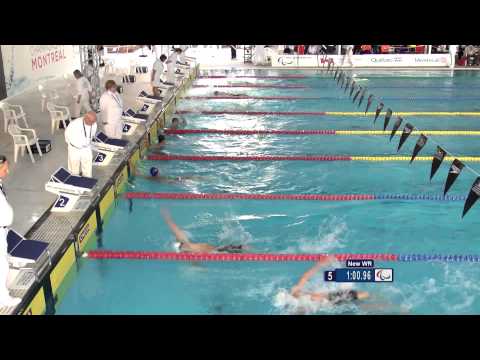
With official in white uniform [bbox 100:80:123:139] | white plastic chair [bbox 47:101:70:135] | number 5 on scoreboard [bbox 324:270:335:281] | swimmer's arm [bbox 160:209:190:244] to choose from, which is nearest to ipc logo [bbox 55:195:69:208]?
swimmer's arm [bbox 160:209:190:244]

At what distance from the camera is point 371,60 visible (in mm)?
20281

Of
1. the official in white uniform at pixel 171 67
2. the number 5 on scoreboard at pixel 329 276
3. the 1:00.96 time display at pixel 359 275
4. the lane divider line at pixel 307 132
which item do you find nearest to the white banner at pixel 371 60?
the official in white uniform at pixel 171 67

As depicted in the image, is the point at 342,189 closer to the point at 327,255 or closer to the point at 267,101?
the point at 327,255

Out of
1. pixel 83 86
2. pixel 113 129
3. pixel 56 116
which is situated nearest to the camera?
pixel 113 129

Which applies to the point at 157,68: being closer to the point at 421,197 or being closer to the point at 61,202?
the point at 61,202

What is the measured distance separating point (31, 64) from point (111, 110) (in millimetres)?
6616

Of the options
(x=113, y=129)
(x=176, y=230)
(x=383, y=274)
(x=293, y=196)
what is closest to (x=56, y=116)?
(x=113, y=129)

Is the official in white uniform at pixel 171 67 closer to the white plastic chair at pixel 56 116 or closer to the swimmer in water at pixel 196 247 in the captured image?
the white plastic chair at pixel 56 116

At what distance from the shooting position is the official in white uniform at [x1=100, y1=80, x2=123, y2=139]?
26.2ft

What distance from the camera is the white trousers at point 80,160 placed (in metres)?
6.35

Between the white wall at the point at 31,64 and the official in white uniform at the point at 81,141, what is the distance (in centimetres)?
679

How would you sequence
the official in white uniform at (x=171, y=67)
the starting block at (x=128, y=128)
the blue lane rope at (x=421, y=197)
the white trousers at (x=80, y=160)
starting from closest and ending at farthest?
the white trousers at (x=80, y=160) → the blue lane rope at (x=421, y=197) → the starting block at (x=128, y=128) → the official in white uniform at (x=171, y=67)
